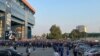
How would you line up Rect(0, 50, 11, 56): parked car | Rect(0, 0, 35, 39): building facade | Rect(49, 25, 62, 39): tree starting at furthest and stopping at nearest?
Rect(49, 25, 62, 39): tree < Rect(0, 0, 35, 39): building facade < Rect(0, 50, 11, 56): parked car

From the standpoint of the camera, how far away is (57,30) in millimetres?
132125

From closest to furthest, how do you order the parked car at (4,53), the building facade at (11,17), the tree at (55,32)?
the parked car at (4,53) → the building facade at (11,17) → the tree at (55,32)

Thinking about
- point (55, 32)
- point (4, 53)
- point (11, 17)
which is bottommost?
point (4, 53)

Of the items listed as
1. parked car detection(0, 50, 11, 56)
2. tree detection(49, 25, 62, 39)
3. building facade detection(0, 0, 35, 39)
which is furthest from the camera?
tree detection(49, 25, 62, 39)

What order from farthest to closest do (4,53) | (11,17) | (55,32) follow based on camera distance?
(55,32) < (11,17) < (4,53)

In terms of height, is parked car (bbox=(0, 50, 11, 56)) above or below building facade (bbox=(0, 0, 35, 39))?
below

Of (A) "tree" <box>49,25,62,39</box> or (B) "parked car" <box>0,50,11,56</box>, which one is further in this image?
(A) "tree" <box>49,25,62,39</box>

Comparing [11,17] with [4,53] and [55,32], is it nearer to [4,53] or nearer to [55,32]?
[55,32]

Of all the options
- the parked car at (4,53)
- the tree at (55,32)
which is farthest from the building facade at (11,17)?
the parked car at (4,53)

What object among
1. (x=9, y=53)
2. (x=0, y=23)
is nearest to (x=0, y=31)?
(x=0, y=23)

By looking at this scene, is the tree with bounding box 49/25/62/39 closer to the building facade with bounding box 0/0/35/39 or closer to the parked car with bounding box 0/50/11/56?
the building facade with bounding box 0/0/35/39

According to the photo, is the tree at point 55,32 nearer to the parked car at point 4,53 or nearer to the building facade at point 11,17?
the building facade at point 11,17

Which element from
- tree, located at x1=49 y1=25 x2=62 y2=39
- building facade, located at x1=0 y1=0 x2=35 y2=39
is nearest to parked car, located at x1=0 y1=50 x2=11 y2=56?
building facade, located at x1=0 y1=0 x2=35 y2=39

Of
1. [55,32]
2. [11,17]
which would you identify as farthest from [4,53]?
[55,32]
